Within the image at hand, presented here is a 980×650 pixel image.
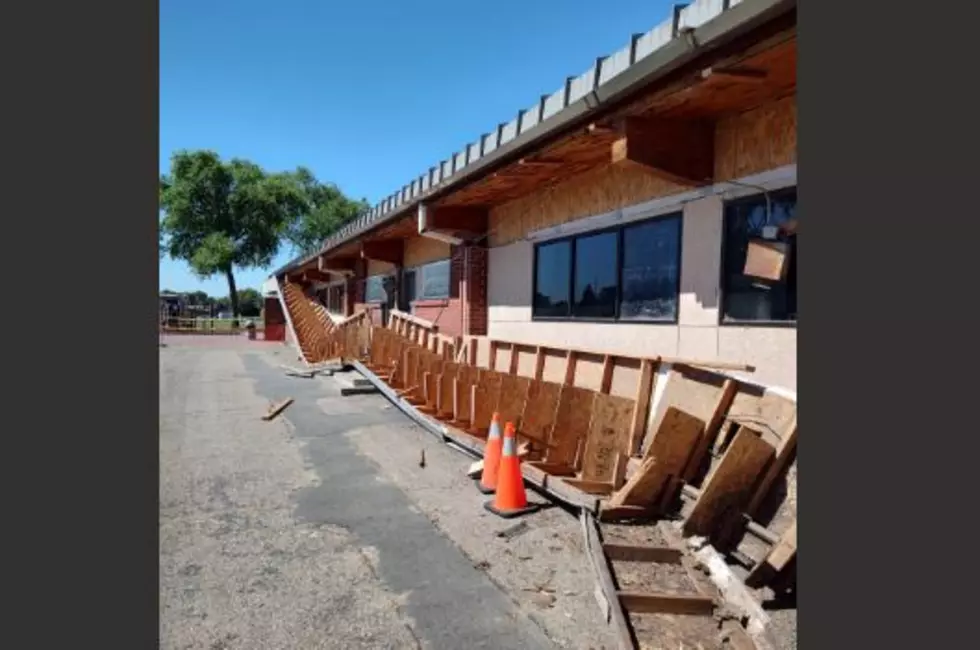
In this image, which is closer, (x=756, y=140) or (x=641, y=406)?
(x=756, y=140)

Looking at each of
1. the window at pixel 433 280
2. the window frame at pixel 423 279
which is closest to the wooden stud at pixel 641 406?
the window frame at pixel 423 279

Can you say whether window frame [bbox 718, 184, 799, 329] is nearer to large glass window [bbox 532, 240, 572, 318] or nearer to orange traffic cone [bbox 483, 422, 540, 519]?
orange traffic cone [bbox 483, 422, 540, 519]

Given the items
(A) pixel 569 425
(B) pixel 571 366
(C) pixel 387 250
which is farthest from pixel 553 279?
(C) pixel 387 250

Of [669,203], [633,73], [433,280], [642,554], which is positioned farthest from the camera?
[433,280]

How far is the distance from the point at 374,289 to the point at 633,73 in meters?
15.7

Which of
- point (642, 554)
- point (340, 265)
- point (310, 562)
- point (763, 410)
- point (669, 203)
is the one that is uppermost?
point (340, 265)

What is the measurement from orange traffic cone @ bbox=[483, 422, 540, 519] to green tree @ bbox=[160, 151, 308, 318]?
1743 inches

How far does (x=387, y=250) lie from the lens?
1647 cm

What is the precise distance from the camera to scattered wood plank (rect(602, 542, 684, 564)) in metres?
4.33

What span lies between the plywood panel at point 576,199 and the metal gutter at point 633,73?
31.2 inches

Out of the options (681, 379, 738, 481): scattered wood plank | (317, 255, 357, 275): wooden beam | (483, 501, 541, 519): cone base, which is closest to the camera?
(681, 379, 738, 481): scattered wood plank

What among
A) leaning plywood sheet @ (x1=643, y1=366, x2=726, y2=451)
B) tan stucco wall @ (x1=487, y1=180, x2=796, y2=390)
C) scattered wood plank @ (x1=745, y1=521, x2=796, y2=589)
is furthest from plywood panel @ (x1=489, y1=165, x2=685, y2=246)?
scattered wood plank @ (x1=745, y1=521, x2=796, y2=589)

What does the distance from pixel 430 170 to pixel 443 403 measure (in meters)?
4.33

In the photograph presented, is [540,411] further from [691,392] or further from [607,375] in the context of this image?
[691,392]
